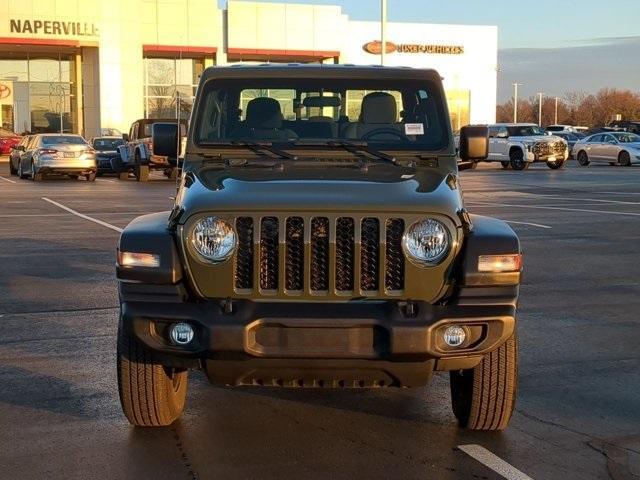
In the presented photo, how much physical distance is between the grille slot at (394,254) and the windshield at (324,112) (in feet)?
4.93

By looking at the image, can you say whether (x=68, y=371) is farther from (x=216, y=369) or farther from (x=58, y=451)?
(x=216, y=369)

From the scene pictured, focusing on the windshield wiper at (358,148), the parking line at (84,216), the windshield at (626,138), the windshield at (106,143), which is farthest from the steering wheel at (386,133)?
the windshield at (626,138)

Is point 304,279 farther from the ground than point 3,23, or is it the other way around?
point 3,23

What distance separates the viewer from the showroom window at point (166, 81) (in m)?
50.6

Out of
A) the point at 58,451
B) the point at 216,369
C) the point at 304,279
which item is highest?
the point at 304,279

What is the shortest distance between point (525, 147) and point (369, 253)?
33.7 metres

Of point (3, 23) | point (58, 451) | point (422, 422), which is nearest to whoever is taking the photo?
point (58, 451)

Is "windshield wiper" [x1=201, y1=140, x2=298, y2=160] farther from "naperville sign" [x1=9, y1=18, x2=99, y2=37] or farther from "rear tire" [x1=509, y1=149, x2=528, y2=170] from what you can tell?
"naperville sign" [x1=9, y1=18, x2=99, y2=37]

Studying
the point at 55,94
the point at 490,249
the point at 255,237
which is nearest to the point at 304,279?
the point at 255,237

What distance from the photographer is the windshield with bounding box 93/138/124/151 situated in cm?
3528

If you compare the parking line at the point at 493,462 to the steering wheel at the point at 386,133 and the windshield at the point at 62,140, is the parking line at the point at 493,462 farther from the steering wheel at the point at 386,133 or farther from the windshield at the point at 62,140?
the windshield at the point at 62,140

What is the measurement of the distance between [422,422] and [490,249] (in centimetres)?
129

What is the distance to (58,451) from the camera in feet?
16.1

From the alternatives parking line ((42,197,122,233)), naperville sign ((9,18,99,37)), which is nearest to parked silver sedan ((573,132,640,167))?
naperville sign ((9,18,99,37))
